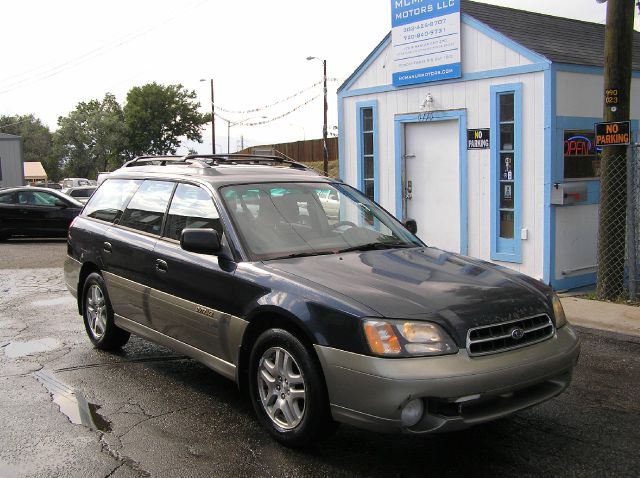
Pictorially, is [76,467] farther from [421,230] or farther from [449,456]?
[421,230]

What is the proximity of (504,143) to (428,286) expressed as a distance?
605cm

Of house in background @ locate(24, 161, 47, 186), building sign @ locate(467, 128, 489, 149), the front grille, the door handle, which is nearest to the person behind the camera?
the front grille

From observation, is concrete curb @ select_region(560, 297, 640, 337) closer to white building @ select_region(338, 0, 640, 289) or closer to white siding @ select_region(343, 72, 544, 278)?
white building @ select_region(338, 0, 640, 289)

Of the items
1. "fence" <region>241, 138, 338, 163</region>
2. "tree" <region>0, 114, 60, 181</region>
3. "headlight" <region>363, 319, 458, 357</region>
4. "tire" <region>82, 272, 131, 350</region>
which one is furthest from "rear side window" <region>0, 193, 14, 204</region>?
"tree" <region>0, 114, 60, 181</region>

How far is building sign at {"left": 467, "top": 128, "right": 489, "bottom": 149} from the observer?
375 inches

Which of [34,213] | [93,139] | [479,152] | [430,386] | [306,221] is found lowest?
[430,386]

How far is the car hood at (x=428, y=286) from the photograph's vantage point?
11.7 ft

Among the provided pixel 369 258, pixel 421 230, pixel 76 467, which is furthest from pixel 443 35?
pixel 76 467

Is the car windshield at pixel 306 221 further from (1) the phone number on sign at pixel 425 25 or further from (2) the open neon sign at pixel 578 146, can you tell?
(1) the phone number on sign at pixel 425 25

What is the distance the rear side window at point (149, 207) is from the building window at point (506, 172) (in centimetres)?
541

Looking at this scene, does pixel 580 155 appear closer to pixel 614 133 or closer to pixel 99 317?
pixel 614 133

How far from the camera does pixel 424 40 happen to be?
10180mm

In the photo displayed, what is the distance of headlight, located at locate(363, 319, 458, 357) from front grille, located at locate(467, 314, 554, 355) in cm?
15

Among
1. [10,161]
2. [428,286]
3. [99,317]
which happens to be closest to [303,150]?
[10,161]
